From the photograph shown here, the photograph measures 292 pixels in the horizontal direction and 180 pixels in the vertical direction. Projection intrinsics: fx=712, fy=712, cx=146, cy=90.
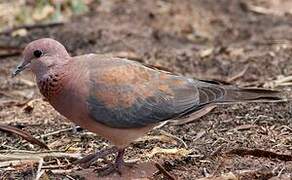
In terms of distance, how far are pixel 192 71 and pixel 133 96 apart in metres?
2.53

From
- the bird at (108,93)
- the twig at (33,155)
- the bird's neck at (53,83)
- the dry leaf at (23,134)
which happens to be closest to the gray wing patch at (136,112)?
the bird at (108,93)

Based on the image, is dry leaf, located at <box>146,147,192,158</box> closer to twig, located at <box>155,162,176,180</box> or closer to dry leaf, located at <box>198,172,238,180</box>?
twig, located at <box>155,162,176,180</box>

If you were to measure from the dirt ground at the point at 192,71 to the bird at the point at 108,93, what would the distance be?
27 centimetres

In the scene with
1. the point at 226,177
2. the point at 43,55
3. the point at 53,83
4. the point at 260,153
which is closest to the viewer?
the point at 226,177

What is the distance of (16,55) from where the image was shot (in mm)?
6695

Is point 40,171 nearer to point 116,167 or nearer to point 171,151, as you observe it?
point 116,167

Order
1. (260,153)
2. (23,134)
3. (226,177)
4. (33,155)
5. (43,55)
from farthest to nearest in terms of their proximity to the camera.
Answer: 1. (23,134)
2. (33,155)
3. (260,153)
4. (43,55)
5. (226,177)

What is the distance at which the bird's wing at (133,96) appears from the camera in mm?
3783

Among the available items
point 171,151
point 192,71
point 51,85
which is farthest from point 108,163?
point 192,71

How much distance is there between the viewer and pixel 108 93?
380 centimetres

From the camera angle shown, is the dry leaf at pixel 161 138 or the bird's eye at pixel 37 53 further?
the dry leaf at pixel 161 138

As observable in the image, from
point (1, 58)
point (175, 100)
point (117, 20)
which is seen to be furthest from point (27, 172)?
point (117, 20)

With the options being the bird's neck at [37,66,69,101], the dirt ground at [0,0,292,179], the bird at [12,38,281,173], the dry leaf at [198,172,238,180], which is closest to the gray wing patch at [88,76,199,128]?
the bird at [12,38,281,173]

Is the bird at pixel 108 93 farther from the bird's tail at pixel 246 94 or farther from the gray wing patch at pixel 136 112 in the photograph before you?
the bird's tail at pixel 246 94
